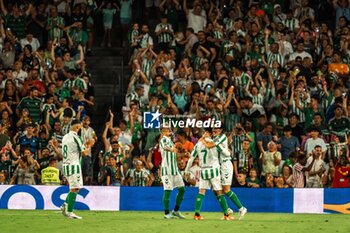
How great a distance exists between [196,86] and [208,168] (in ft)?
22.2

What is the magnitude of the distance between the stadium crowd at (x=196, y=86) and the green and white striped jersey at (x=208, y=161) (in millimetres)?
4096

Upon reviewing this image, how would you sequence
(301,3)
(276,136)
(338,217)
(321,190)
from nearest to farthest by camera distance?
(338,217)
(321,190)
(276,136)
(301,3)

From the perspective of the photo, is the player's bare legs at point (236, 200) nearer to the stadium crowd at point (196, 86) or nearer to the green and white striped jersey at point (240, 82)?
the stadium crowd at point (196, 86)

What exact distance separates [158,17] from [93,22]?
2223 millimetres

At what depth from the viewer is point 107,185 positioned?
27.1 meters

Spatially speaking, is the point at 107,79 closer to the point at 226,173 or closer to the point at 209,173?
the point at 226,173

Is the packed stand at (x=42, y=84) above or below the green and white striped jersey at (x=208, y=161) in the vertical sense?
above

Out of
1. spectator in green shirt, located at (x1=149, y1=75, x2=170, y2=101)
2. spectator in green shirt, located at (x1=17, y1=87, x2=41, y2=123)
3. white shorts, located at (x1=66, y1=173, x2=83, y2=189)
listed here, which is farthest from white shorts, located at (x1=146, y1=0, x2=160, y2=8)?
white shorts, located at (x1=66, y1=173, x2=83, y2=189)

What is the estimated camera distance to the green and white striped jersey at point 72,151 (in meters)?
21.8

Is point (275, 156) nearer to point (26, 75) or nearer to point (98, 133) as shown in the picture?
point (98, 133)

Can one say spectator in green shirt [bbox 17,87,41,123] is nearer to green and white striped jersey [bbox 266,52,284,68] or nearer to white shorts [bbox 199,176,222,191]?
green and white striped jersey [bbox 266,52,284,68]

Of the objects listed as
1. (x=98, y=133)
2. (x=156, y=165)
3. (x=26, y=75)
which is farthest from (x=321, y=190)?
(x=26, y=75)

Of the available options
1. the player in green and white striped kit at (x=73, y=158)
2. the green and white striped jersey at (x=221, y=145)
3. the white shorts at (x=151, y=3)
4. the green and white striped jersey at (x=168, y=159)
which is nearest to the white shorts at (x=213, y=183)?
the green and white striped jersey at (x=221, y=145)

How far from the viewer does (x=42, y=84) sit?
29578 mm
